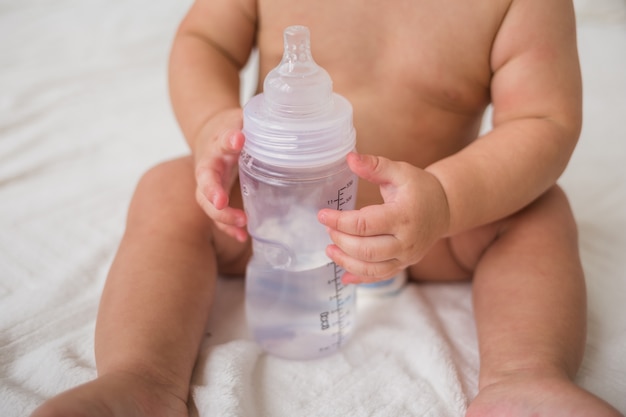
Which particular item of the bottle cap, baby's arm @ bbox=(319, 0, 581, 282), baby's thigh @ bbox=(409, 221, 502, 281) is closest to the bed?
baby's thigh @ bbox=(409, 221, 502, 281)

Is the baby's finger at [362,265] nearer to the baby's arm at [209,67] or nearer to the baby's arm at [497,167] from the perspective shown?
the baby's arm at [497,167]

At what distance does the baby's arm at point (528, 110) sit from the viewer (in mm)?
690

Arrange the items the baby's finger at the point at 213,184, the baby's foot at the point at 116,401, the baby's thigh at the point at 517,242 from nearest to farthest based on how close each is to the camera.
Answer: the baby's foot at the point at 116,401, the baby's finger at the point at 213,184, the baby's thigh at the point at 517,242

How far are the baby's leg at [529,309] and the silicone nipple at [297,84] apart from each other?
297 millimetres

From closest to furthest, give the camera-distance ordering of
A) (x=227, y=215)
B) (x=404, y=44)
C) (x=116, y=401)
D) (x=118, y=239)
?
(x=116, y=401)
(x=227, y=215)
(x=404, y=44)
(x=118, y=239)

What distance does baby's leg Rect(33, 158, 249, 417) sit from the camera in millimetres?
562

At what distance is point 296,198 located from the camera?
633mm

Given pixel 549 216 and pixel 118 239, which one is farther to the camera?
pixel 118 239

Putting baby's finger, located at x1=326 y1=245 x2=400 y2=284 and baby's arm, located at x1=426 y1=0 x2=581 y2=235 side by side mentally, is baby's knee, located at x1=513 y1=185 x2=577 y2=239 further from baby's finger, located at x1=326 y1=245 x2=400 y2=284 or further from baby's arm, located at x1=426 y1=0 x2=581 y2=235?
baby's finger, located at x1=326 y1=245 x2=400 y2=284

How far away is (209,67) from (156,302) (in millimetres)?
327

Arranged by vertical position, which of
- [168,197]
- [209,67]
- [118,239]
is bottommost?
[118,239]

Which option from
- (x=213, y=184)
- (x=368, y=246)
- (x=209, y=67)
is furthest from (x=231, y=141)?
(x=209, y=67)

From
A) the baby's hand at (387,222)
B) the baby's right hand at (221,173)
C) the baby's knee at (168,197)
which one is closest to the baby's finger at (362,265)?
the baby's hand at (387,222)

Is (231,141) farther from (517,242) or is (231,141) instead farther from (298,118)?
(517,242)
